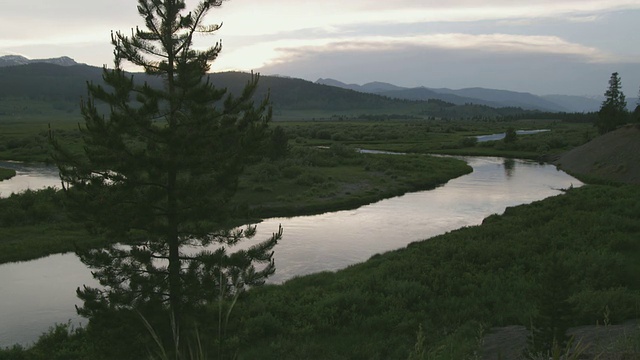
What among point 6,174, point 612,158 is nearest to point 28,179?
point 6,174

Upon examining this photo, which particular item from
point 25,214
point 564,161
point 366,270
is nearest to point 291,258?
point 366,270

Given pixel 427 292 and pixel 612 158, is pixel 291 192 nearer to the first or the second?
pixel 427 292

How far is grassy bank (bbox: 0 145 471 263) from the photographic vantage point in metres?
27.0

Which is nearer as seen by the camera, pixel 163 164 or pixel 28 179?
pixel 163 164

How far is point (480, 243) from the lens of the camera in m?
22.0

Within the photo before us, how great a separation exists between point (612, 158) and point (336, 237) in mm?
40930

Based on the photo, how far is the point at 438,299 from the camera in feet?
52.2

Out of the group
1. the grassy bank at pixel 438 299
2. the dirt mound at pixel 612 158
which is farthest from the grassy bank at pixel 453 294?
the dirt mound at pixel 612 158

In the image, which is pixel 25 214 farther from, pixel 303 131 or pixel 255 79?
pixel 303 131

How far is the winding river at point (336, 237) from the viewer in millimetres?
18812

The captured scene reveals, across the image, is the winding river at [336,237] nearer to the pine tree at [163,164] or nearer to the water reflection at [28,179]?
the water reflection at [28,179]

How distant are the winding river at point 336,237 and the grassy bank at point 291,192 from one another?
70.6 inches

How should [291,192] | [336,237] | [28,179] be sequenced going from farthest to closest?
[28,179], [291,192], [336,237]

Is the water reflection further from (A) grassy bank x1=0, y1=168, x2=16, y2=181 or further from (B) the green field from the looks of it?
(B) the green field
